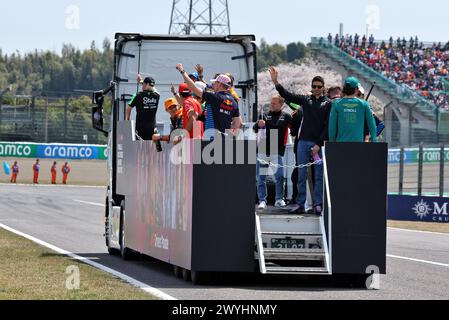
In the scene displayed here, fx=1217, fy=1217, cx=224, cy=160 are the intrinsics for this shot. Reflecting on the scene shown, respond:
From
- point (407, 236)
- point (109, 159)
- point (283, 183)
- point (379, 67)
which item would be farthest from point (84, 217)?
point (379, 67)

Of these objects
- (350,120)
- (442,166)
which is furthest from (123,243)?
Answer: (442,166)

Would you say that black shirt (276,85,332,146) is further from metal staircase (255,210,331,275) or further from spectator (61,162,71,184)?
spectator (61,162,71,184)

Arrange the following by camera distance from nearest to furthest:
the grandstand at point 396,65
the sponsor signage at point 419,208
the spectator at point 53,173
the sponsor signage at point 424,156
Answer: the sponsor signage at point 419,208
the sponsor signage at point 424,156
the grandstand at point 396,65
the spectator at point 53,173

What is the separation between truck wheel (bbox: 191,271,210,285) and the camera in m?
14.0

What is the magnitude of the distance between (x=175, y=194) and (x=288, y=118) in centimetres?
219

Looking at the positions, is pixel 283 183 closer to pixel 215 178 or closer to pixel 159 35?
pixel 215 178

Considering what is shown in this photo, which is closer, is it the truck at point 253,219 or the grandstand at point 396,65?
the truck at point 253,219

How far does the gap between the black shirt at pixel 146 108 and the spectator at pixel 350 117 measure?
11.3 feet

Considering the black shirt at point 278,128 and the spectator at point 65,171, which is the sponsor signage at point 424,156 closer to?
the black shirt at point 278,128

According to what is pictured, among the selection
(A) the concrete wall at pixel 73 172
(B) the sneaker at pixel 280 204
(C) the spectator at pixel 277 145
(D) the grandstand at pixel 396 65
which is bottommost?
(A) the concrete wall at pixel 73 172

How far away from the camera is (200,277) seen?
14070 millimetres

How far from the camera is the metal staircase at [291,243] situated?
13953 millimetres

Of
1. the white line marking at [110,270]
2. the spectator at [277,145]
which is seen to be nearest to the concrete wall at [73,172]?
the white line marking at [110,270]
